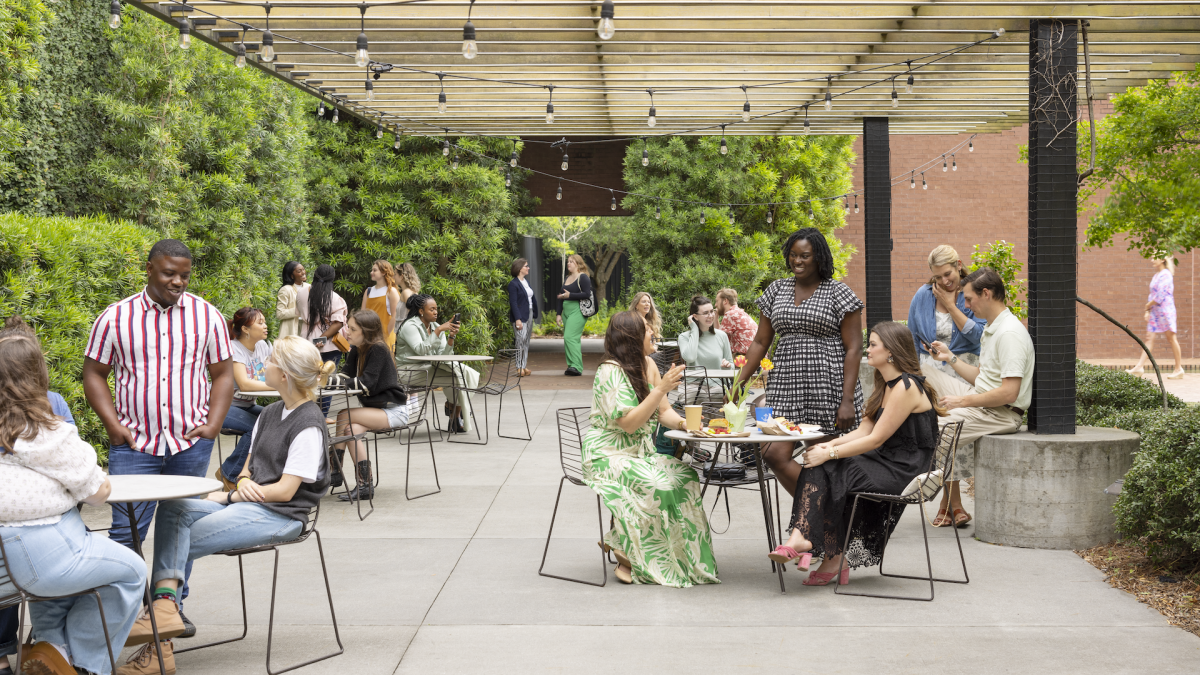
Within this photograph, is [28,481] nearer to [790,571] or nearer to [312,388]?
[312,388]

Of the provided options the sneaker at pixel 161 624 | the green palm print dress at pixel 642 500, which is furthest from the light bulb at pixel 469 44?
the sneaker at pixel 161 624

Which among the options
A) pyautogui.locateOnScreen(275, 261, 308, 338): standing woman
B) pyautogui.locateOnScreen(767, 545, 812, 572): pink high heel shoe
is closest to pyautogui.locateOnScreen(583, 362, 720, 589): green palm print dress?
pyautogui.locateOnScreen(767, 545, 812, 572): pink high heel shoe

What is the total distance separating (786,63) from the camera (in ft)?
26.4

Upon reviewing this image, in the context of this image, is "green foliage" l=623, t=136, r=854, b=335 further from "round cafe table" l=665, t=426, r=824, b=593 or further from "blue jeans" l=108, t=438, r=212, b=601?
"blue jeans" l=108, t=438, r=212, b=601

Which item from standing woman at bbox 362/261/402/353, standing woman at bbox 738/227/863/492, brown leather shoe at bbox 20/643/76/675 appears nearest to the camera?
brown leather shoe at bbox 20/643/76/675

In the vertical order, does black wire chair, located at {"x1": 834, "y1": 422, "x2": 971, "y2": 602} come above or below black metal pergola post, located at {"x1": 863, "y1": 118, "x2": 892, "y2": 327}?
below

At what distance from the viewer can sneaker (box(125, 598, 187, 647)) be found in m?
3.46

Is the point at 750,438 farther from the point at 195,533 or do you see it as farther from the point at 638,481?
the point at 195,533

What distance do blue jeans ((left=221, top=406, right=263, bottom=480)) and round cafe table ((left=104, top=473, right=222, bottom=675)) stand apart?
2790 millimetres

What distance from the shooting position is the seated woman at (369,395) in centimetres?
643

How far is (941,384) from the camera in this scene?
613 cm

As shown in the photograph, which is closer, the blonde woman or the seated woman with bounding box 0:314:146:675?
the seated woman with bounding box 0:314:146:675

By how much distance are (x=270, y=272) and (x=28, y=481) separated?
28.8 ft

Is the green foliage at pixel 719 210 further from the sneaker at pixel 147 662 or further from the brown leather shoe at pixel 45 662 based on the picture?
the brown leather shoe at pixel 45 662
